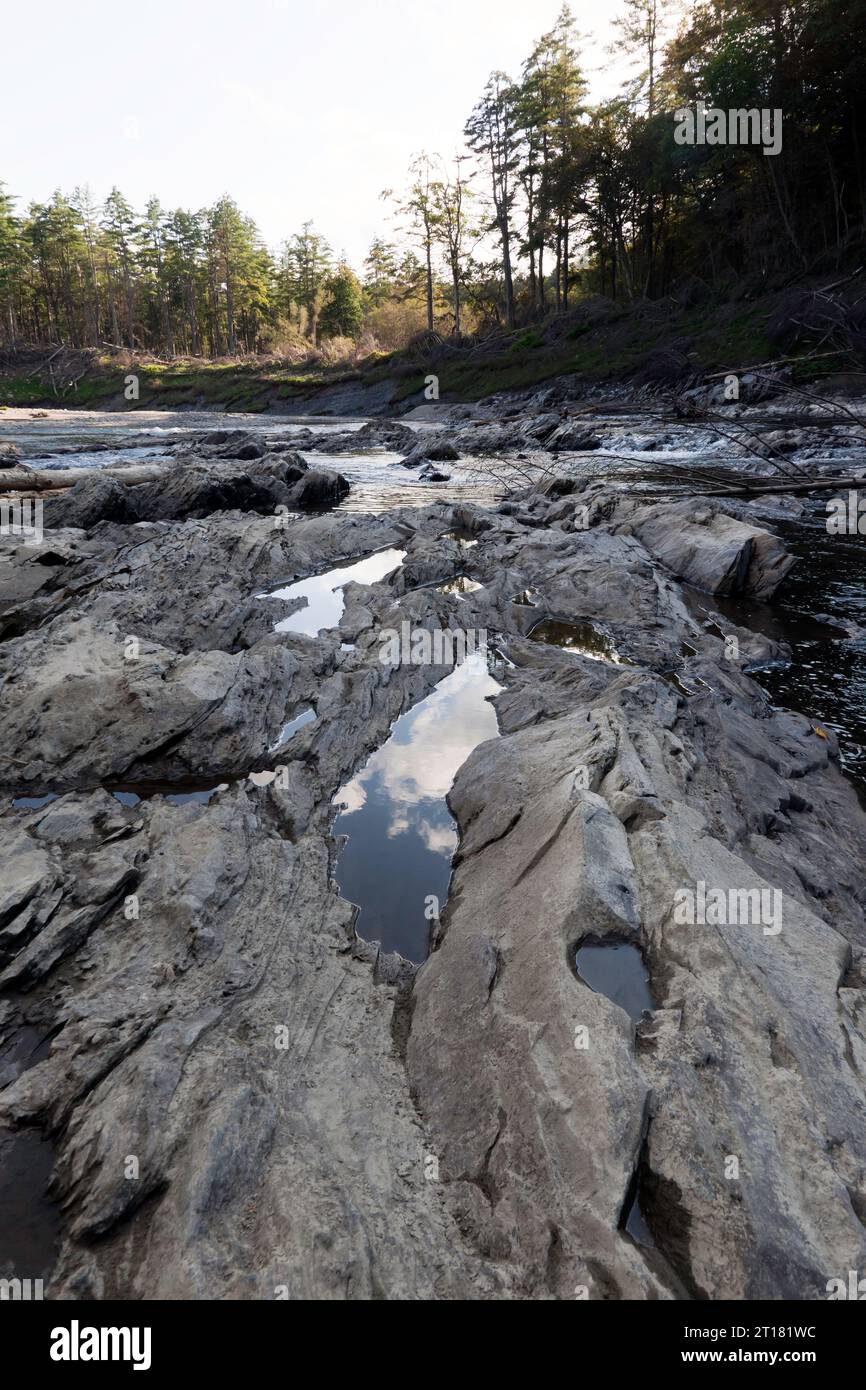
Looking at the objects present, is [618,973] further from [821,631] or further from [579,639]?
[821,631]

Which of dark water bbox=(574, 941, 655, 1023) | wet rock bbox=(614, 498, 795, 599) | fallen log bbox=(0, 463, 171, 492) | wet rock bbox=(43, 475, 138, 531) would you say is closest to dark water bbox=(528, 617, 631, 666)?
wet rock bbox=(614, 498, 795, 599)

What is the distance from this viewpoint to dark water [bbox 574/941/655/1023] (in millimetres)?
3672

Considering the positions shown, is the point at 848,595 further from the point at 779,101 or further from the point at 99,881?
the point at 779,101

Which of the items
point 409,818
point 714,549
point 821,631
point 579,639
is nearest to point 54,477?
point 579,639

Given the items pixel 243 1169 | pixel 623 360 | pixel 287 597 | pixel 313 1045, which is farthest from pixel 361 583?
pixel 623 360

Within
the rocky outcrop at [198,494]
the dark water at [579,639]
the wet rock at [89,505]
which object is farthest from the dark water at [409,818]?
the rocky outcrop at [198,494]

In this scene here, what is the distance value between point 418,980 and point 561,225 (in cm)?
6811

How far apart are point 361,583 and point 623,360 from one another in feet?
131

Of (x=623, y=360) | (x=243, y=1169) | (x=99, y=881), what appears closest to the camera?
(x=243, y=1169)

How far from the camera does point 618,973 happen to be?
383 centimetres

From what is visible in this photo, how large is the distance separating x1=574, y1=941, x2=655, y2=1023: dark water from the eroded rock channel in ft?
0.07

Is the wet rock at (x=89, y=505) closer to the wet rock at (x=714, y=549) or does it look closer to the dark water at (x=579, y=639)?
the dark water at (x=579, y=639)

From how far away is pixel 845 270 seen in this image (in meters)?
38.1

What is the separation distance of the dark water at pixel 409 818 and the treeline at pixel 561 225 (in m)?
44.8
